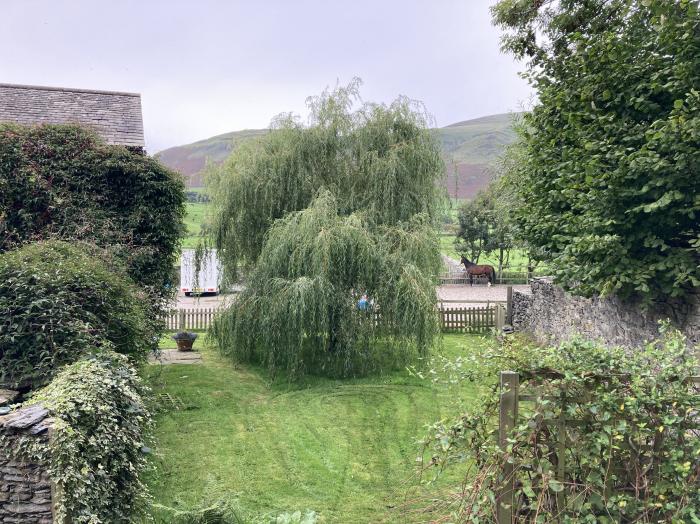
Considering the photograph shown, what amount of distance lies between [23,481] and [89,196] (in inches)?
264

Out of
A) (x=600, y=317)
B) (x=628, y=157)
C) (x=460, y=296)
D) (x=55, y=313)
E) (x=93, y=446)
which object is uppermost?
(x=628, y=157)

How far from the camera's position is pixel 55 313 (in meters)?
6.48

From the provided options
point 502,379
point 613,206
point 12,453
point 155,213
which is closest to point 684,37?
point 613,206

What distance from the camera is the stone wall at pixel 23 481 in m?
4.64

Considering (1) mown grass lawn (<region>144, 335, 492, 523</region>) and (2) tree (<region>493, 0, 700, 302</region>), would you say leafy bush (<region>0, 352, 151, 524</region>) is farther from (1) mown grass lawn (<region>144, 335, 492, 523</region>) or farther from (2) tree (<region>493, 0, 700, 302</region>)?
(2) tree (<region>493, 0, 700, 302</region>)

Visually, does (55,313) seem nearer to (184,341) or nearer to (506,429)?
(506,429)

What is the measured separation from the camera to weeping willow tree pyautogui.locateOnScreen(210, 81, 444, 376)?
35.1ft

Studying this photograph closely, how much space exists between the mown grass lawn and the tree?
94.3 inches

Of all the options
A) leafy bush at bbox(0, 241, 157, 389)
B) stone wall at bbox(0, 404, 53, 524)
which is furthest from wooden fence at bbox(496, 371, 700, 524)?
leafy bush at bbox(0, 241, 157, 389)

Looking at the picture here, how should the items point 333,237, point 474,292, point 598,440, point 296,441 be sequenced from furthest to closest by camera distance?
point 474,292 < point 333,237 < point 296,441 < point 598,440

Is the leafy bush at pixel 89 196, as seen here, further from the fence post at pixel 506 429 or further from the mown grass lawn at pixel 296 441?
the fence post at pixel 506 429

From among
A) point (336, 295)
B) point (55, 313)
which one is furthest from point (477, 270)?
point (55, 313)

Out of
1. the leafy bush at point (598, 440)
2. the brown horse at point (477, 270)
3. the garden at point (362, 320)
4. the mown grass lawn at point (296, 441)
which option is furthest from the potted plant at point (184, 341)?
the brown horse at point (477, 270)

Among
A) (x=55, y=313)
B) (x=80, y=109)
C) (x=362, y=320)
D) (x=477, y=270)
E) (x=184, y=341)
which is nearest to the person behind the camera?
(x=55, y=313)
